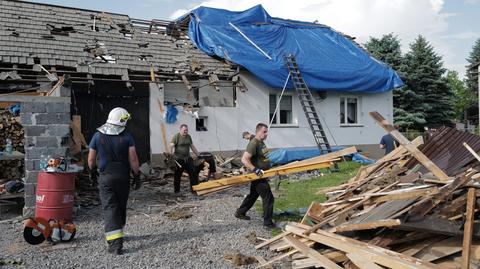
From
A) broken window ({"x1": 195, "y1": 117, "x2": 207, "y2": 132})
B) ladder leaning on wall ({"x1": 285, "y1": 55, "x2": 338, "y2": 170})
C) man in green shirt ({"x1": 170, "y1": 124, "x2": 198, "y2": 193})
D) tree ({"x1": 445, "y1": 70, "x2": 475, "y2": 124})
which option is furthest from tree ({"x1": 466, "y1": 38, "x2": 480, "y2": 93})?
man in green shirt ({"x1": 170, "y1": 124, "x2": 198, "y2": 193})

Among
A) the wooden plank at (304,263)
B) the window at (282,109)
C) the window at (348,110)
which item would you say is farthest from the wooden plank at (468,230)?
the window at (348,110)

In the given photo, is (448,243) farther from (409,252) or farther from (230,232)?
(230,232)

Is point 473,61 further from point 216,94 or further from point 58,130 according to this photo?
point 58,130

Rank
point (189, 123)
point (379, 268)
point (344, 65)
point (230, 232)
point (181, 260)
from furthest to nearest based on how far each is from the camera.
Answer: point (344, 65) → point (189, 123) → point (230, 232) → point (181, 260) → point (379, 268)

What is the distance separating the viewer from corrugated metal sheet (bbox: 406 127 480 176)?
6612mm

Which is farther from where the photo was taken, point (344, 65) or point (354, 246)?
point (344, 65)

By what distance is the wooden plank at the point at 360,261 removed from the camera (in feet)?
14.4

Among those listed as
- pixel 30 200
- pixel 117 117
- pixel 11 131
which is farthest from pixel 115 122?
pixel 11 131

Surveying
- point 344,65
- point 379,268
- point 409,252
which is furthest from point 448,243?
point 344,65

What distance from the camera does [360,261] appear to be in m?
4.53

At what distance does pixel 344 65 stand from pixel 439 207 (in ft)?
41.4

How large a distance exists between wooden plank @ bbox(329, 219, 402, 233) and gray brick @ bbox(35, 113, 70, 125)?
5190 mm

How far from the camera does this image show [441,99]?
28.7m

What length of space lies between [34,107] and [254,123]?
28.6 ft
